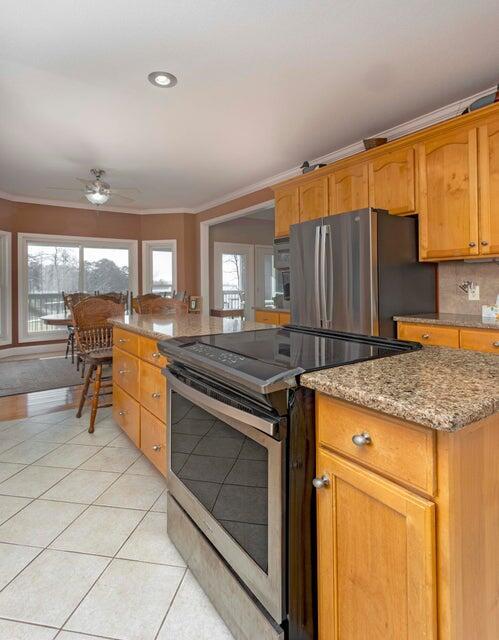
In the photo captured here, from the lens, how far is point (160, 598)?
139 centimetres

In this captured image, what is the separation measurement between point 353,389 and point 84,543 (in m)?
1.51

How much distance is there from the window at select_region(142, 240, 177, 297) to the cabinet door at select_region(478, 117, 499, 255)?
533 centimetres

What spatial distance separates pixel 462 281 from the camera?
9.86 feet

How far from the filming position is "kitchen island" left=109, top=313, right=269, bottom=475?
77.9 inches

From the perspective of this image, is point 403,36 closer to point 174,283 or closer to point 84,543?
point 84,543

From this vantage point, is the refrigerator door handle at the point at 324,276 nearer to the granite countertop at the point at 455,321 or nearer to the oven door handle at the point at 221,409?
the granite countertop at the point at 455,321

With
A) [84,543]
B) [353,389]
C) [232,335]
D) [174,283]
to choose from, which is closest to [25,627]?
[84,543]

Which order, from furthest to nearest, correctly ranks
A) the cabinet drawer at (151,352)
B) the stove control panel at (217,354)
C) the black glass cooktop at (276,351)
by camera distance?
the cabinet drawer at (151,352) < the stove control panel at (217,354) < the black glass cooktop at (276,351)

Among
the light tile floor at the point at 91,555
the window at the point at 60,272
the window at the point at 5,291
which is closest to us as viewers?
the light tile floor at the point at 91,555

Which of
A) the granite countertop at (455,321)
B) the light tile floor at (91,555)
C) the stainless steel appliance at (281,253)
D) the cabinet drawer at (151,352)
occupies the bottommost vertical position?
the light tile floor at (91,555)

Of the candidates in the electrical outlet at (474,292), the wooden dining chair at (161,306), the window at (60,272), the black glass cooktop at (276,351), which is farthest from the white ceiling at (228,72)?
the window at (60,272)

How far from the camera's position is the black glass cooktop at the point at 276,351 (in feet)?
3.49

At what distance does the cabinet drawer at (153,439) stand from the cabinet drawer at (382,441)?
4.07 feet

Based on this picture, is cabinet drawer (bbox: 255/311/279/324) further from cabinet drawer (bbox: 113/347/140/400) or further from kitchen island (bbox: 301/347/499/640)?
kitchen island (bbox: 301/347/499/640)
